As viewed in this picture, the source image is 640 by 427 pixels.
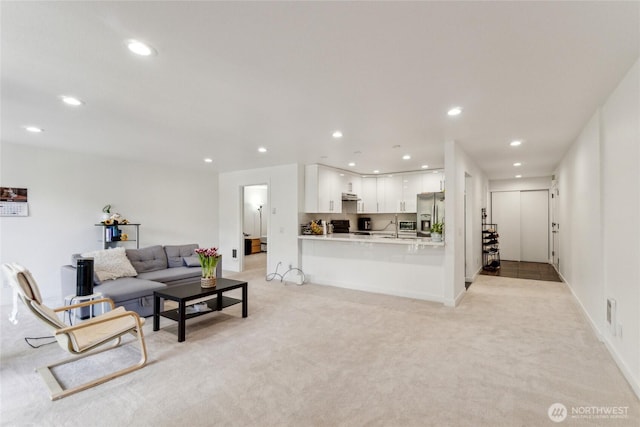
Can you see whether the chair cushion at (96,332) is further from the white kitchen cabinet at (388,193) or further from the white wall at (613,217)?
the white kitchen cabinet at (388,193)

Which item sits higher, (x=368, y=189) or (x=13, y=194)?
(x=368, y=189)

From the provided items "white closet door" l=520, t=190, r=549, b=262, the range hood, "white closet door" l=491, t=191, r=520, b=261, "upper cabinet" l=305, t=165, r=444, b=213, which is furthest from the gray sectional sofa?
"white closet door" l=520, t=190, r=549, b=262

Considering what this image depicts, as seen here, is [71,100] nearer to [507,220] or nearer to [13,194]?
[13,194]

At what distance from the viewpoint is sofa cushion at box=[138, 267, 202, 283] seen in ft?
14.9

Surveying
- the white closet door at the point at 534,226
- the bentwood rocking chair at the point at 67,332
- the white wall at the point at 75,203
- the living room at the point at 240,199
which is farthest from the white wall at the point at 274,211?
the white closet door at the point at 534,226

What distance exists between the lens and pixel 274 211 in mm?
6453

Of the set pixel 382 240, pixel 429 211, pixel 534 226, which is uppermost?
pixel 429 211

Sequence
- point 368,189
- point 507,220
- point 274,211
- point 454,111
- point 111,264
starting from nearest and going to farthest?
1. point 454,111
2. point 111,264
3. point 274,211
4. point 368,189
5. point 507,220

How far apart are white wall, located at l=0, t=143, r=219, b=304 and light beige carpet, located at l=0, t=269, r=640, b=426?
117 centimetres

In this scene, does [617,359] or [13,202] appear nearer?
[617,359]

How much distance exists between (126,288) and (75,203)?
2.55 meters

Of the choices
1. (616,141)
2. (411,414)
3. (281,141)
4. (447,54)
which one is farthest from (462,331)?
(281,141)

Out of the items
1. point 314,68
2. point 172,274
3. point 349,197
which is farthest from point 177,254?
point 314,68

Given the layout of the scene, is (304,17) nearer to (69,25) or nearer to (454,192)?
(69,25)
